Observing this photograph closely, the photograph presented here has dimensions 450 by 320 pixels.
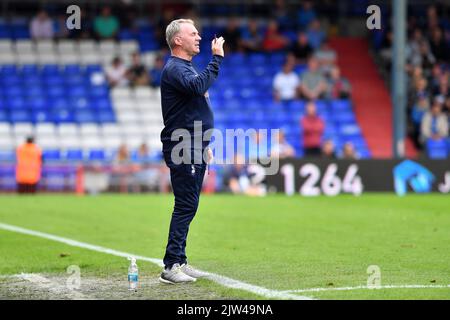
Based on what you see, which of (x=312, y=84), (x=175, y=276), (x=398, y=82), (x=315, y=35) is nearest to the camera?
(x=175, y=276)

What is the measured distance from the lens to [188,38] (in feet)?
31.0

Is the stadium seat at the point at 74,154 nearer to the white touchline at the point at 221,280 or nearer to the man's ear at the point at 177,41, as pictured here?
the white touchline at the point at 221,280

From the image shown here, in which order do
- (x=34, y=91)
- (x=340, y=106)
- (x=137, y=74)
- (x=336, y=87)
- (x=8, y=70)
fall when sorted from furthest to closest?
1. (x=336, y=87)
2. (x=8, y=70)
3. (x=340, y=106)
4. (x=137, y=74)
5. (x=34, y=91)

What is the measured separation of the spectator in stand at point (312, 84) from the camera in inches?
1223

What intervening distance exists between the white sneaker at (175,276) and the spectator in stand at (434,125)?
2072 cm

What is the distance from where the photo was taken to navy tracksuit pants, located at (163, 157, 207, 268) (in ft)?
30.7

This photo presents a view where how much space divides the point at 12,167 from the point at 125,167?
2920mm

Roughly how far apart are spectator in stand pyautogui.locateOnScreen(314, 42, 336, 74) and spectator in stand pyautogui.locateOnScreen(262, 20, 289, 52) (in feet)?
3.75

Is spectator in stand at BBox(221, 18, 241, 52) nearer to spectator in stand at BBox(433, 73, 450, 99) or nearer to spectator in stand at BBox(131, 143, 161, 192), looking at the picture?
spectator in stand at BBox(433, 73, 450, 99)

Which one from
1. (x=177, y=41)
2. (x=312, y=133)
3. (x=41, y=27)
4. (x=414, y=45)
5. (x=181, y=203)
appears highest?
(x=41, y=27)

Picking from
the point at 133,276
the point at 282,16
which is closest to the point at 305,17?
the point at 282,16

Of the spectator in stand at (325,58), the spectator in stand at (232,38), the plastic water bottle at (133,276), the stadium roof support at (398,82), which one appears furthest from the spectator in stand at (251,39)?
the plastic water bottle at (133,276)

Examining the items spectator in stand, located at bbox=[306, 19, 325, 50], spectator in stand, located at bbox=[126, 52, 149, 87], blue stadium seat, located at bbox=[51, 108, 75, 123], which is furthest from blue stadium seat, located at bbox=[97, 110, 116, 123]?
spectator in stand, located at bbox=[306, 19, 325, 50]

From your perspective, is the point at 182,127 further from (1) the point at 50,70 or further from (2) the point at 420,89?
(1) the point at 50,70
